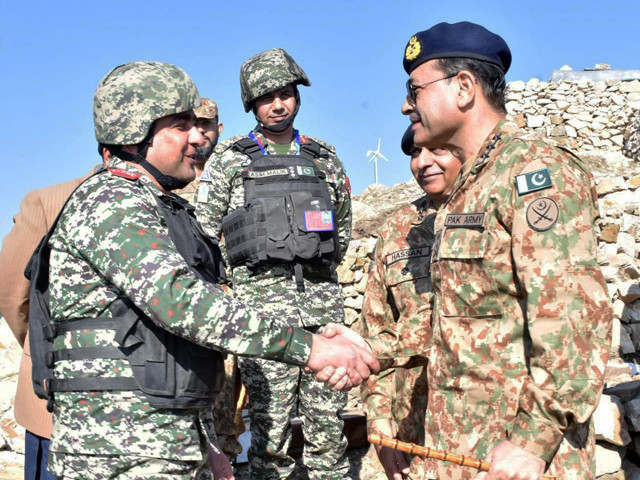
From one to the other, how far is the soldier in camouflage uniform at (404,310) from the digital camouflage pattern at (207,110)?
2.28 m

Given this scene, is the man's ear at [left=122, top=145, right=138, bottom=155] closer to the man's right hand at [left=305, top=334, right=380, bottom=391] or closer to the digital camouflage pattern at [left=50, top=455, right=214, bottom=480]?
the man's right hand at [left=305, top=334, right=380, bottom=391]

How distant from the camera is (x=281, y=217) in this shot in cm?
400

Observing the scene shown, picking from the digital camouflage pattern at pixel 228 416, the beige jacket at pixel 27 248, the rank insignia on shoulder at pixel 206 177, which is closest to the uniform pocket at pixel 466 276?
the beige jacket at pixel 27 248

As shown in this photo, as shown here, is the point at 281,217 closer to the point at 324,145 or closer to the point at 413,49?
the point at 324,145

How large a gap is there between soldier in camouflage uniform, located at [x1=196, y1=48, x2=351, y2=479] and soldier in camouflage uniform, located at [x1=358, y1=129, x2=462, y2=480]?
0.82m

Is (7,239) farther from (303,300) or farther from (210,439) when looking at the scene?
(303,300)

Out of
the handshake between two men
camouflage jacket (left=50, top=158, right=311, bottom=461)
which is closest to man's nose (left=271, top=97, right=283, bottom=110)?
the handshake between two men

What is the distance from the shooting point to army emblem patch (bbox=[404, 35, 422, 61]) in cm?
237

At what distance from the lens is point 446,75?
2.27m

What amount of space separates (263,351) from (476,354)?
2.37ft

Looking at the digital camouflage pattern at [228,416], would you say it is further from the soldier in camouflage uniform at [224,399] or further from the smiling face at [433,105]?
the smiling face at [433,105]

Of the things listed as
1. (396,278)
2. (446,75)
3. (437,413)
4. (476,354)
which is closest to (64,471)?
(437,413)

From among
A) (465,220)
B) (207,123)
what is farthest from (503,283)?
(207,123)

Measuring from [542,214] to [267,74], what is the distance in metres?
2.87
